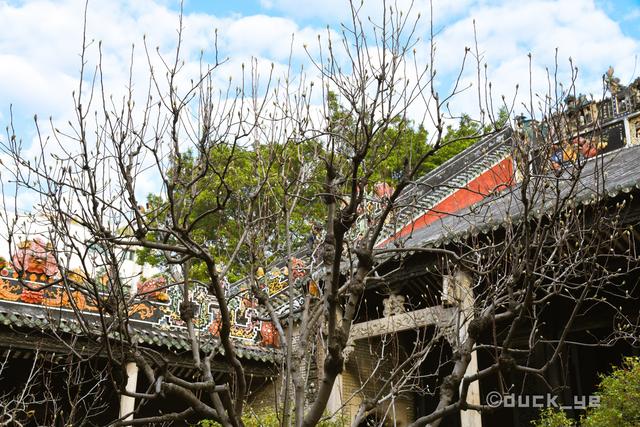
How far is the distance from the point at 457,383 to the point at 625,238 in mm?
4987

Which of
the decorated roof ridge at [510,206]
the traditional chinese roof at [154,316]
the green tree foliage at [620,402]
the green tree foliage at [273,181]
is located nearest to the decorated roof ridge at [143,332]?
the traditional chinese roof at [154,316]

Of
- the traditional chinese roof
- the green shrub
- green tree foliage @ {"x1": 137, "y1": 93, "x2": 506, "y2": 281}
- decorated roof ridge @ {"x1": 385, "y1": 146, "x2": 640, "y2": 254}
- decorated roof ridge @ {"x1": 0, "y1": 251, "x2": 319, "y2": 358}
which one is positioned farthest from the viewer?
decorated roof ridge @ {"x1": 0, "y1": 251, "x2": 319, "y2": 358}

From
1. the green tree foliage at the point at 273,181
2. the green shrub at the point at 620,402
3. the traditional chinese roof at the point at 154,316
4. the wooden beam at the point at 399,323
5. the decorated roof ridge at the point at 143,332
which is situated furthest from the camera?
the traditional chinese roof at the point at 154,316

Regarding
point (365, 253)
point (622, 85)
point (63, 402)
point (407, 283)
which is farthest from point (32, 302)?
point (622, 85)

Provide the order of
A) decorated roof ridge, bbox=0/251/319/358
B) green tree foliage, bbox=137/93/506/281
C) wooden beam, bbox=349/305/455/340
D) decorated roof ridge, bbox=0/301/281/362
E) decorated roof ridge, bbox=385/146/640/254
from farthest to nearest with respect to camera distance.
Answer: decorated roof ridge, bbox=0/251/319/358 → decorated roof ridge, bbox=0/301/281/362 → wooden beam, bbox=349/305/455/340 → decorated roof ridge, bbox=385/146/640/254 → green tree foliage, bbox=137/93/506/281

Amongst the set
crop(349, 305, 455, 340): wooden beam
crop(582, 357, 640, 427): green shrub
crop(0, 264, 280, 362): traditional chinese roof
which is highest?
crop(0, 264, 280, 362): traditional chinese roof

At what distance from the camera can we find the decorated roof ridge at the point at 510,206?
21.4 ft

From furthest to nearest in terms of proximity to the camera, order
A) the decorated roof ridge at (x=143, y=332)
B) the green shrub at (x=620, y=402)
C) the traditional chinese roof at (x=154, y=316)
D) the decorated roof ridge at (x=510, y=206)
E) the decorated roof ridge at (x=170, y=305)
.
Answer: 1. the decorated roof ridge at (x=170, y=305)
2. the traditional chinese roof at (x=154, y=316)
3. the decorated roof ridge at (x=143, y=332)
4. the decorated roof ridge at (x=510, y=206)
5. the green shrub at (x=620, y=402)

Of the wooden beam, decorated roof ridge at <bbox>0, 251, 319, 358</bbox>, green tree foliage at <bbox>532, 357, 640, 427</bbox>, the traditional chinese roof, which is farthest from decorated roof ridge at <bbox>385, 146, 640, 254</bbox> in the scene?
the traditional chinese roof

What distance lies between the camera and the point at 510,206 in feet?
26.7

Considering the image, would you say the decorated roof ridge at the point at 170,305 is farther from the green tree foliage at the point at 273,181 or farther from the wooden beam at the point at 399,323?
the wooden beam at the point at 399,323

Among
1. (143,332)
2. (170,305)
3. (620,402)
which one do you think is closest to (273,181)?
(170,305)

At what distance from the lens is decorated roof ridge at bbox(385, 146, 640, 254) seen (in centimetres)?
653

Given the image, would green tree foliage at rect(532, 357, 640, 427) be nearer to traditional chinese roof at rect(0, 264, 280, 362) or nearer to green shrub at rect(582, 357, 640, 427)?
green shrub at rect(582, 357, 640, 427)
